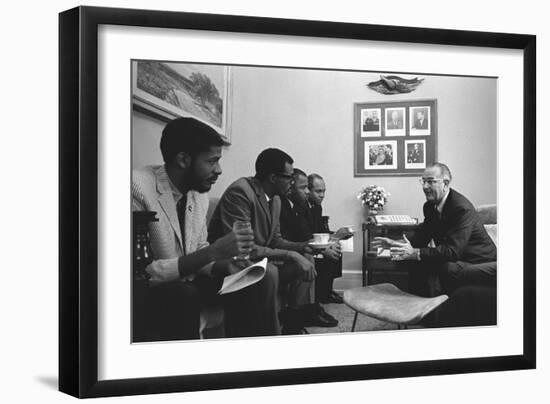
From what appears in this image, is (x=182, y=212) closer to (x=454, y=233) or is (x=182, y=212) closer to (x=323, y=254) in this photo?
(x=323, y=254)

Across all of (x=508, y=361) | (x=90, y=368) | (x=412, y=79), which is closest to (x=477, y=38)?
(x=412, y=79)

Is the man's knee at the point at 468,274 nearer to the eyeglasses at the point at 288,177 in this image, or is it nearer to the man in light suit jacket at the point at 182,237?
the eyeglasses at the point at 288,177

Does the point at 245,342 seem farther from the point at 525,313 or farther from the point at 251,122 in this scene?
the point at 525,313

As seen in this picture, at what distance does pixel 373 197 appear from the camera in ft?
16.5

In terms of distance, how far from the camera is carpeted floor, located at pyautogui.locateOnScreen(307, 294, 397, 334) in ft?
16.3

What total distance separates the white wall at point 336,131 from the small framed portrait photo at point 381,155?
0.26ft

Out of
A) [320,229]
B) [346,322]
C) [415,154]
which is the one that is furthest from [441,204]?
[346,322]

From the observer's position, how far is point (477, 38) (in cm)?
520

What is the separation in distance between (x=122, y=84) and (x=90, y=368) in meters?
1.42

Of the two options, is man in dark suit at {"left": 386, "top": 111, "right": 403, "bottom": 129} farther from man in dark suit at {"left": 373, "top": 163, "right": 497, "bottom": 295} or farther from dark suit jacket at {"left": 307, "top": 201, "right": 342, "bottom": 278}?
dark suit jacket at {"left": 307, "top": 201, "right": 342, "bottom": 278}

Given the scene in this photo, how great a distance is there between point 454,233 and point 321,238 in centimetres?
82

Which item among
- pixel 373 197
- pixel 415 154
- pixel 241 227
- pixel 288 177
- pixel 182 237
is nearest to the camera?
pixel 182 237

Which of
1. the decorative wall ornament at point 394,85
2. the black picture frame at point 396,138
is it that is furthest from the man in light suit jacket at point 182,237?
the decorative wall ornament at point 394,85

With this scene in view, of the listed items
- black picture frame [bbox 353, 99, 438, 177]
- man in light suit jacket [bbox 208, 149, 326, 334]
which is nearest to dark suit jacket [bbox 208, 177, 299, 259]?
man in light suit jacket [bbox 208, 149, 326, 334]
